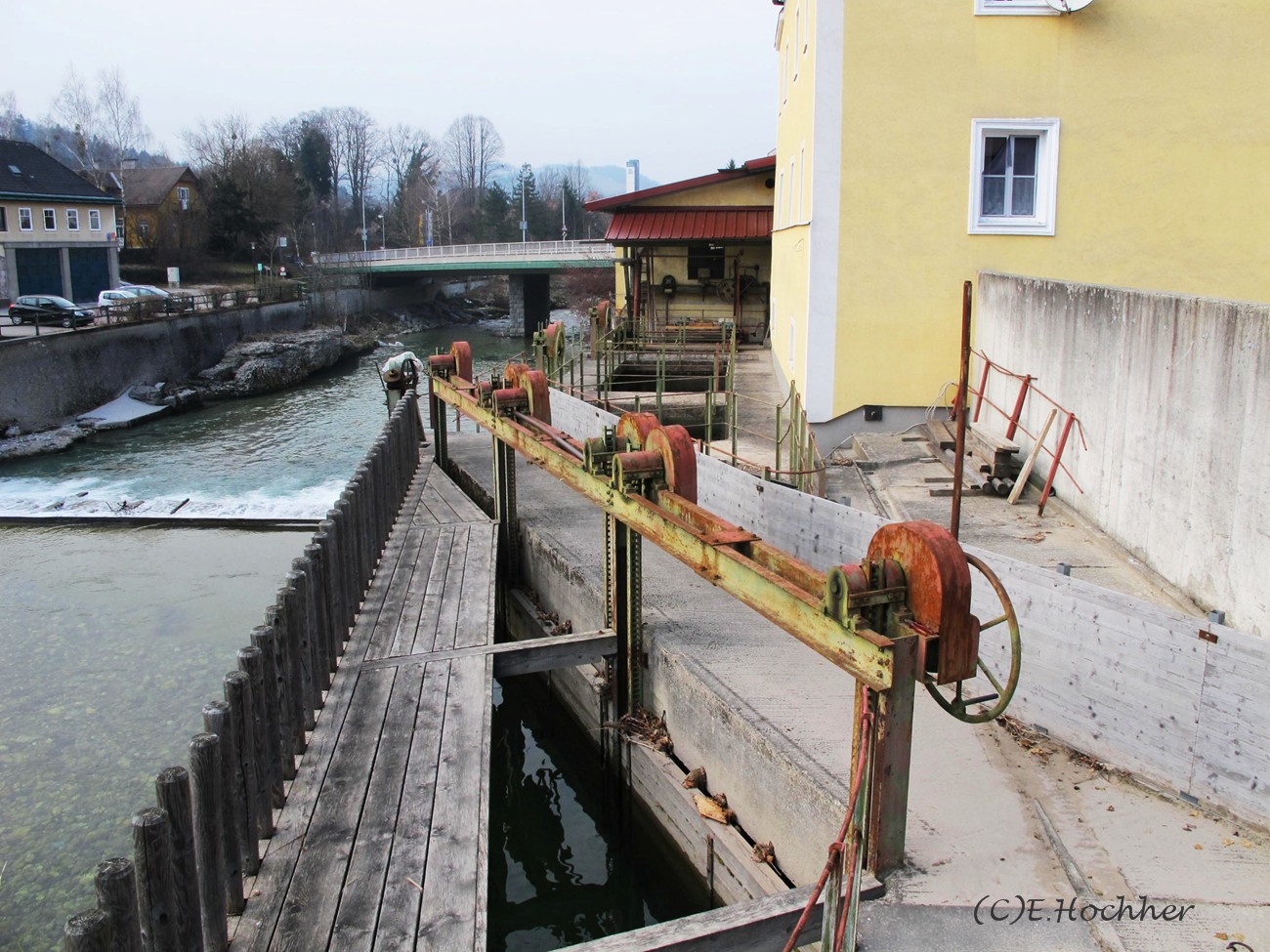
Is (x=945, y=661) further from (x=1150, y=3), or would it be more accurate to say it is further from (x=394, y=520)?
(x=1150, y=3)

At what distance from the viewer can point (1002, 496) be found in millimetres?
11305

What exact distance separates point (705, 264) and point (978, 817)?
1078 inches

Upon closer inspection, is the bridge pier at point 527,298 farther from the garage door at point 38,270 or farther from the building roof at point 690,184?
the building roof at point 690,184

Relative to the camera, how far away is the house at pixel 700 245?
96.9ft

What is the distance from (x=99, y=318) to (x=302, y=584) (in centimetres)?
3651

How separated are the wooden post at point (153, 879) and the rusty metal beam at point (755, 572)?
8.70 ft

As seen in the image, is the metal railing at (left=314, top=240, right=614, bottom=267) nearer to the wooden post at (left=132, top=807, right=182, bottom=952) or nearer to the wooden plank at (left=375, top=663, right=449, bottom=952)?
the wooden plank at (left=375, top=663, right=449, bottom=952)

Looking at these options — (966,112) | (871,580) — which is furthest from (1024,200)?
(871,580)

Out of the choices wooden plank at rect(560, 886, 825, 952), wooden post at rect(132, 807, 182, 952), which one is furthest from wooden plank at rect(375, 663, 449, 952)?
wooden post at rect(132, 807, 182, 952)

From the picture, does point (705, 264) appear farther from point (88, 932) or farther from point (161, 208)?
point (161, 208)

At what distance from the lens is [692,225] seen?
29.8 metres

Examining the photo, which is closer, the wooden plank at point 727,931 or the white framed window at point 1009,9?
the wooden plank at point 727,931

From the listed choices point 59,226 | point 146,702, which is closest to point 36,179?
point 59,226

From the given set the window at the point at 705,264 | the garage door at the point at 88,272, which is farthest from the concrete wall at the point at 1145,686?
the garage door at the point at 88,272
